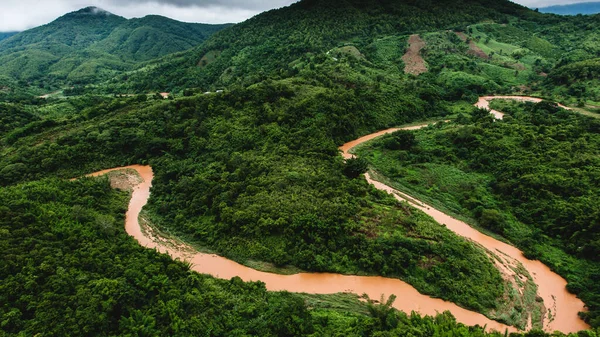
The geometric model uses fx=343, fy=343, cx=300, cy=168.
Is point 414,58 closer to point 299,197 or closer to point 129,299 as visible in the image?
point 299,197

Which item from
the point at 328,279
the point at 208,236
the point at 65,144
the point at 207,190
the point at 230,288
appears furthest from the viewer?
the point at 65,144

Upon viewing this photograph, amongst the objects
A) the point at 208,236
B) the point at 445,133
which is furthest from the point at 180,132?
the point at 445,133

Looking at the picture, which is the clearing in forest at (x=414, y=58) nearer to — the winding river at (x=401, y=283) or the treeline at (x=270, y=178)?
the treeline at (x=270, y=178)

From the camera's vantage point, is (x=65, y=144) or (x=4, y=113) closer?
(x=65, y=144)

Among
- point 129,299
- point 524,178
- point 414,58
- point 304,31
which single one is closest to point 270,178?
point 129,299

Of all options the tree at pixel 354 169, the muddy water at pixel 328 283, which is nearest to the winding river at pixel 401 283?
the muddy water at pixel 328 283

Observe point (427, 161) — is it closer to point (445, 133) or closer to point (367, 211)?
point (445, 133)
